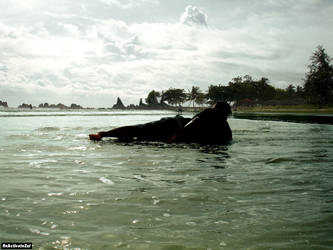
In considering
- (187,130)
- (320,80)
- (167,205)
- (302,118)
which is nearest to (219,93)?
(320,80)

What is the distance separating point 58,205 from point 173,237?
2100 mm

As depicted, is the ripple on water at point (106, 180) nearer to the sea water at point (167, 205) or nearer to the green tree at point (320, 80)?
the sea water at point (167, 205)

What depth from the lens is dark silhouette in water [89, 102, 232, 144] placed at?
15.7 m

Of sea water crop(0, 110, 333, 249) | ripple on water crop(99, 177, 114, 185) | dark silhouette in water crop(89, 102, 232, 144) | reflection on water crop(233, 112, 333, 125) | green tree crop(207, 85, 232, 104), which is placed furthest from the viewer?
green tree crop(207, 85, 232, 104)

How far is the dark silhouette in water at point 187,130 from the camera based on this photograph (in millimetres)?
15656

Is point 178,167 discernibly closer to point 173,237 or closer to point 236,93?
point 173,237

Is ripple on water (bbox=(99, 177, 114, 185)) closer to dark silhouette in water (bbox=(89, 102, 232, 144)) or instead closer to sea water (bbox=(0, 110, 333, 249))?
sea water (bbox=(0, 110, 333, 249))

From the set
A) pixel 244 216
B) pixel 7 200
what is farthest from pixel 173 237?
pixel 7 200

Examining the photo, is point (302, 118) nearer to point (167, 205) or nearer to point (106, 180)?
point (106, 180)

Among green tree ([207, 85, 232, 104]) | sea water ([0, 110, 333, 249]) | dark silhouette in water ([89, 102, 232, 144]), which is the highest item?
green tree ([207, 85, 232, 104])

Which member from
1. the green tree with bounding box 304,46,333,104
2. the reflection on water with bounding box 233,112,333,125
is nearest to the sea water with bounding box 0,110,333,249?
the reflection on water with bounding box 233,112,333,125

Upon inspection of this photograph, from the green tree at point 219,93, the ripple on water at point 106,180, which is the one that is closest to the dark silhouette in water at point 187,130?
the ripple on water at point 106,180

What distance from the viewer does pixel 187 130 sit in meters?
Answer: 15.7

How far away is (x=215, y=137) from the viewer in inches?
631
